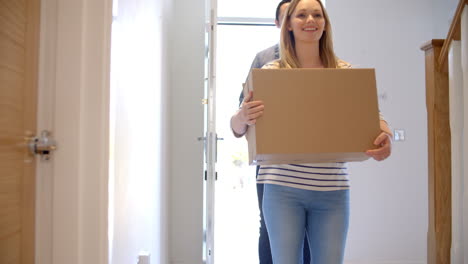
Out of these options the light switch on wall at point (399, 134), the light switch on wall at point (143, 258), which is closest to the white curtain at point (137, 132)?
the light switch on wall at point (143, 258)

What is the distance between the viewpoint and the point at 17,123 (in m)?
0.79

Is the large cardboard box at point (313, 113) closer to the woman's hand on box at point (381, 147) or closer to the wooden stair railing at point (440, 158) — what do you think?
the woman's hand on box at point (381, 147)

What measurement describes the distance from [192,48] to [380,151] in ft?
6.23

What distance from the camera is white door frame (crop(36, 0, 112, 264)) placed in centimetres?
87

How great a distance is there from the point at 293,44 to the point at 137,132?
2.30ft

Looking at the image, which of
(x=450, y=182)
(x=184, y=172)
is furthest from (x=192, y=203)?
(x=450, y=182)

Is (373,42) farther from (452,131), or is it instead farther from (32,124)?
(32,124)

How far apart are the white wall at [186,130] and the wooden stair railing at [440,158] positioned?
152cm

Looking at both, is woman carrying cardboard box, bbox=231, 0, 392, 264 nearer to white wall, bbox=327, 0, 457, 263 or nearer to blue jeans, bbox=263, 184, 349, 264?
blue jeans, bbox=263, 184, 349, 264

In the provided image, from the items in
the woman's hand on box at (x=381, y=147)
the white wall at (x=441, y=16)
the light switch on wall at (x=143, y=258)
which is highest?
the white wall at (x=441, y=16)

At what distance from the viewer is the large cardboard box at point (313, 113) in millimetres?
988

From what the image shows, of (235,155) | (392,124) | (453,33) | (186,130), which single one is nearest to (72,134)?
(453,33)

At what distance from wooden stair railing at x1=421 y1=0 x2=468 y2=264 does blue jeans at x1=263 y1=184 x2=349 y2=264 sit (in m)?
0.70

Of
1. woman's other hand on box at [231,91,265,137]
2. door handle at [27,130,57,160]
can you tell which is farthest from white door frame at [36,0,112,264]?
woman's other hand on box at [231,91,265,137]
